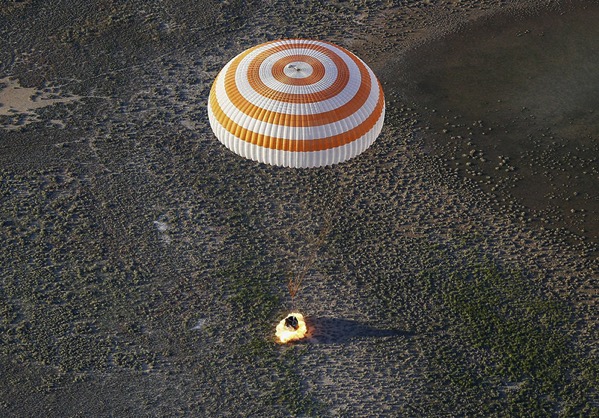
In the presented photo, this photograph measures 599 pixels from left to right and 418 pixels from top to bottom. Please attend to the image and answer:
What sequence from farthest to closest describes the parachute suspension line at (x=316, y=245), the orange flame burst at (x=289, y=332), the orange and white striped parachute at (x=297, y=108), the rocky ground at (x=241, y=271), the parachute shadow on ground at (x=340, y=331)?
the parachute suspension line at (x=316, y=245), the parachute shadow on ground at (x=340, y=331), the orange flame burst at (x=289, y=332), the rocky ground at (x=241, y=271), the orange and white striped parachute at (x=297, y=108)

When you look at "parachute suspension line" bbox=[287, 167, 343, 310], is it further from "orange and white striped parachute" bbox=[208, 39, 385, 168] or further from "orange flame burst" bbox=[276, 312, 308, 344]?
"orange and white striped parachute" bbox=[208, 39, 385, 168]

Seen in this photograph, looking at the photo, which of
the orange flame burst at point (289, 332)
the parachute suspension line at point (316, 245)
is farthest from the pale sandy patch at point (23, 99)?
the orange flame burst at point (289, 332)

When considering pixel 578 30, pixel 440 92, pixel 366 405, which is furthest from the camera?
pixel 578 30

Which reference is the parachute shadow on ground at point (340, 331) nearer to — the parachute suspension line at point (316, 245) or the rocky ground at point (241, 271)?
the rocky ground at point (241, 271)

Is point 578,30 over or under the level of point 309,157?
under

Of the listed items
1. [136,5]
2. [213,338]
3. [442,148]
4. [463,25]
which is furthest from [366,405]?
[136,5]

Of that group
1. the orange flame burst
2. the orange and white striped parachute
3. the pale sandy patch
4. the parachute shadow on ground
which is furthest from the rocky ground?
the orange and white striped parachute

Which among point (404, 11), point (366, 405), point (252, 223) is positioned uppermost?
point (404, 11)

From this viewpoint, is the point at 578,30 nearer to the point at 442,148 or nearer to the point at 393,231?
the point at 442,148
